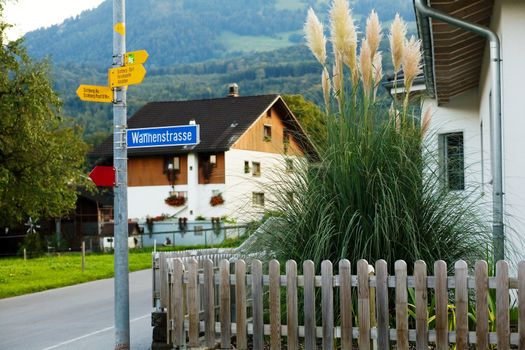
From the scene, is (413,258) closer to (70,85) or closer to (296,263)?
(296,263)

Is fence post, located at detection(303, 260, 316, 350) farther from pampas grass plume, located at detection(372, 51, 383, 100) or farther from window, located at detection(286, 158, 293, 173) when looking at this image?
pampas grass plume, located at detection(372, 51, 383, 100)

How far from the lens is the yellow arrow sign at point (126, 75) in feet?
30.6

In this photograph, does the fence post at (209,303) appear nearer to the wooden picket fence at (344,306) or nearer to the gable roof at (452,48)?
the wooden picket fence at (344,306)

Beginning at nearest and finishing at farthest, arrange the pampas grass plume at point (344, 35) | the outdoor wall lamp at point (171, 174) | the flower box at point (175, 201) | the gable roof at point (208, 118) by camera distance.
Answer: the pampas grass plume at point (344, 35) < the flower box at point (175, 201) < the gable roof at point (208, 118) < the outdoor wall lamp at point (171, 174)

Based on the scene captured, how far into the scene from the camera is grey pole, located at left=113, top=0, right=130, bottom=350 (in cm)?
917

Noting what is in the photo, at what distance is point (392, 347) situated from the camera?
8.04m

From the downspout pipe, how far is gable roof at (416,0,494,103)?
0.16 meters

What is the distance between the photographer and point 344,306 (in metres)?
7.56

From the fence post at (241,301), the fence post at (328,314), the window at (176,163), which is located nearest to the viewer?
the fence post at (328,314)

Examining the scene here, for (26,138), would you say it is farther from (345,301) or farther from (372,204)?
(345,301)

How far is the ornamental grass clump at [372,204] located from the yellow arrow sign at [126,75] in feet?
6.96

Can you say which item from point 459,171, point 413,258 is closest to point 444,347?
point 413,258

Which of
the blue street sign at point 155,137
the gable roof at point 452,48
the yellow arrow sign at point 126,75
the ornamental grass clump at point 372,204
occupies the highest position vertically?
the gable roof at point 452,48

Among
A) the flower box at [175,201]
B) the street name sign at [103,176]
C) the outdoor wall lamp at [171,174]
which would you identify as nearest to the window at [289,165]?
the street name sign at [103,176]
